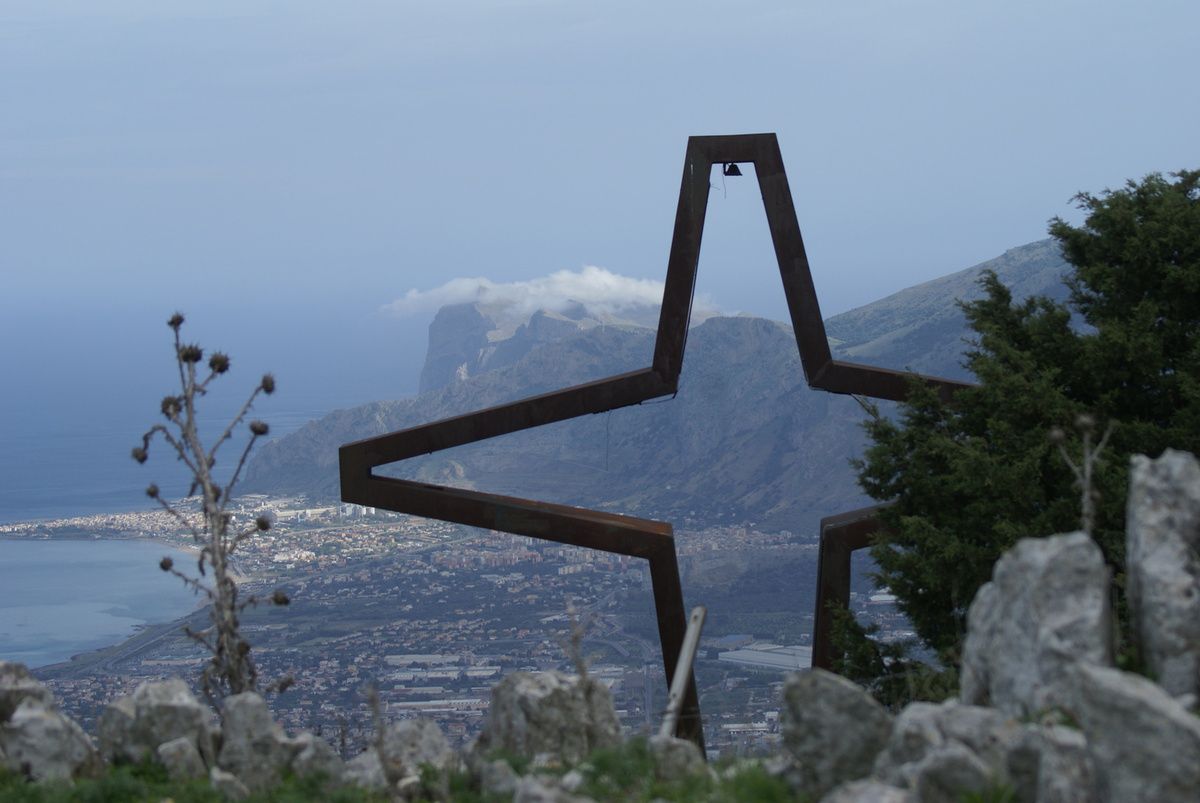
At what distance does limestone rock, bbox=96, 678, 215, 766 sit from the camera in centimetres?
1010

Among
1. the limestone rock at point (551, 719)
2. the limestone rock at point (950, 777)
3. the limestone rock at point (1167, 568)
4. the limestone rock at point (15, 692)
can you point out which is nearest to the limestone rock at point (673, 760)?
the limestone rock at point (551, 719)

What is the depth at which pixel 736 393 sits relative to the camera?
7662 centimetres

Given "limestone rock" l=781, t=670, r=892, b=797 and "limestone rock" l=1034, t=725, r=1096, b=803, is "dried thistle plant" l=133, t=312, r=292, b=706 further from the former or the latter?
"limestone rock" l=1034, t=725, r=1096, b=803

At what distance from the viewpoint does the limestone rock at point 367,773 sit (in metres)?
9.55

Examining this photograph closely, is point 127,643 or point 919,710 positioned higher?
point 919,710

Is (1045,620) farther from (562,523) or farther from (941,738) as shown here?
(562,523)

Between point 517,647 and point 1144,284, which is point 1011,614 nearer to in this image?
point 1144,284

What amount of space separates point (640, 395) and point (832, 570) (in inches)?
119

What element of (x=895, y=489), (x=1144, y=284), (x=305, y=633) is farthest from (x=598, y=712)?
(x=305, y=633)

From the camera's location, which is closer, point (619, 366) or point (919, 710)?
point (919, 710)

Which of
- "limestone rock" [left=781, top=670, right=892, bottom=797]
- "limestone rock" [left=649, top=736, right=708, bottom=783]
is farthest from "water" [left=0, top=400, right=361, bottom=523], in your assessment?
"limestone rock" [left=781, top=670, right=892, bottom=797]

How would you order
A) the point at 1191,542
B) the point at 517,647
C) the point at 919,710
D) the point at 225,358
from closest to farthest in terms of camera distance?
the point at 919,710 < the point at 1191,542 < the point at 225,358 < the point at 517,647

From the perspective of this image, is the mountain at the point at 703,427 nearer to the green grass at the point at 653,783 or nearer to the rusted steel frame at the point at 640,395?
the rusted steel frame at the point at 640,395

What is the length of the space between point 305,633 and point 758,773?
43845 mm
